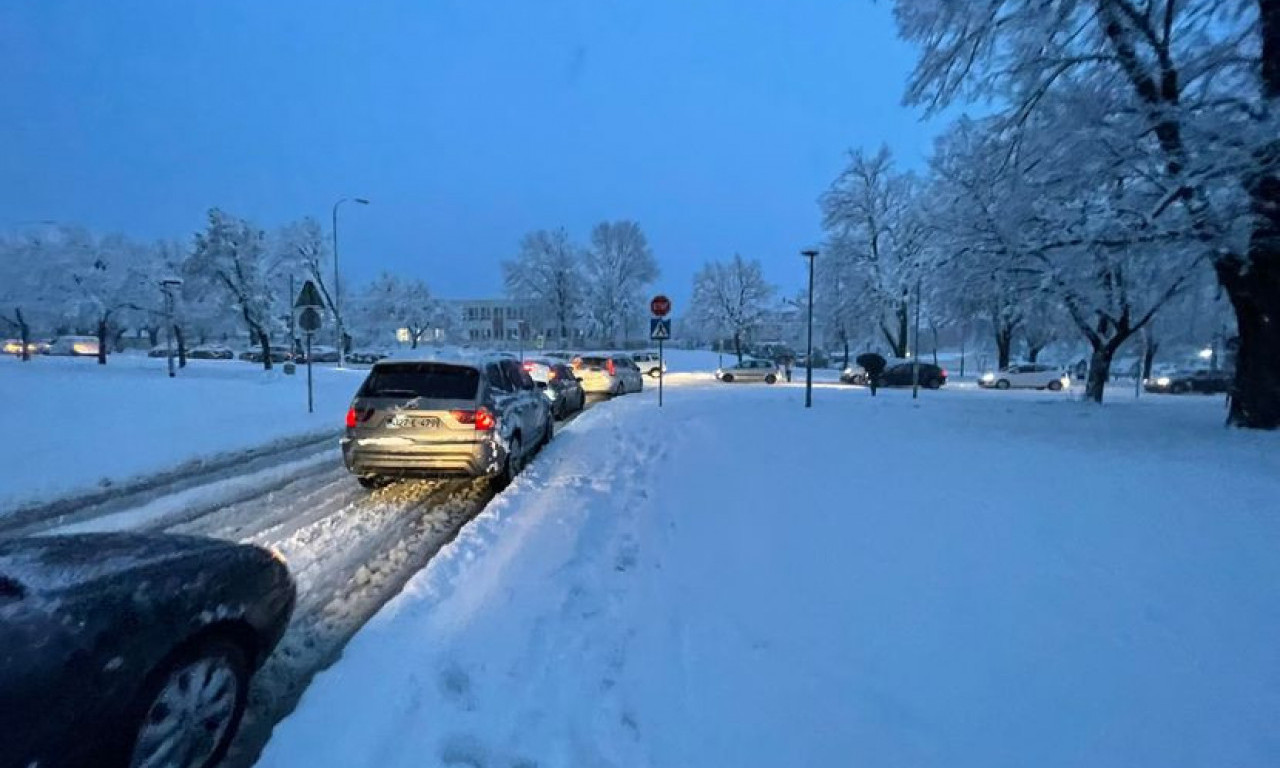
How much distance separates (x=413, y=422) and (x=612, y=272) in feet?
214

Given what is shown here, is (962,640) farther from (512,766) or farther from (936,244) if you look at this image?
(936,244)

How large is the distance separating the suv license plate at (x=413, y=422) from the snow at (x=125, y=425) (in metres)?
4.61

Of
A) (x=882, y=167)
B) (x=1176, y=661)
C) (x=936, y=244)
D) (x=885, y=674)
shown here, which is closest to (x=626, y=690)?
(x=885, y=674)

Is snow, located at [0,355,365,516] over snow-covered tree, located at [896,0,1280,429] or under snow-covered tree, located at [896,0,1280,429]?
under

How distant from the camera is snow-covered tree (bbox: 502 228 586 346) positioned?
231 feet

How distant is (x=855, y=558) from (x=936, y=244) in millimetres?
13919

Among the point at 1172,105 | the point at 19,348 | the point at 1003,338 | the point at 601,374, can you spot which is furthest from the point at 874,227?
the point at 19,348

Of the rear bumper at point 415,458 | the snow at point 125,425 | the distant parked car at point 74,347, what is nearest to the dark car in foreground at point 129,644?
the rear bumper at point 415,458

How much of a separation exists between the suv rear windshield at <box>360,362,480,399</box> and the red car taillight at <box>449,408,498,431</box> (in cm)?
22

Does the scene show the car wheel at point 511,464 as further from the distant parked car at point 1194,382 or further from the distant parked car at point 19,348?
the distant parked car at point 19,348

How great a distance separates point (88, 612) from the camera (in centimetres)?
251

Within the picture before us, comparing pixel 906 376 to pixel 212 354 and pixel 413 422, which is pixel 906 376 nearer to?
pixel 413 422

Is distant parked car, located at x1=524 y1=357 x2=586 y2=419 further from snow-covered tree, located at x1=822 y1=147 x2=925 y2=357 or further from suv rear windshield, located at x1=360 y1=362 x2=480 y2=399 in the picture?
snow-covered tree, located at x1=822 y1=147 x2=925 y2=357

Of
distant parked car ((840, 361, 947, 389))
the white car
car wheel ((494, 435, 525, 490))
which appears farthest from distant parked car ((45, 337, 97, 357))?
the white car
